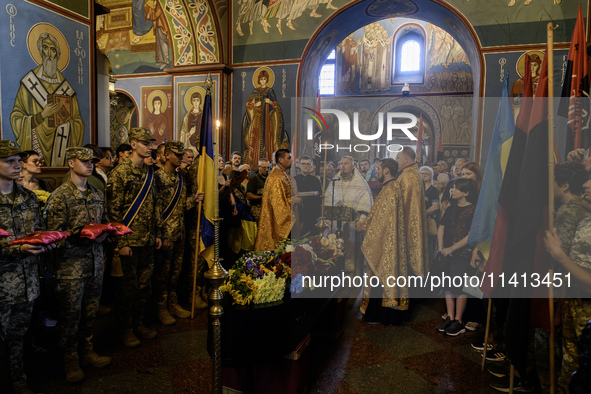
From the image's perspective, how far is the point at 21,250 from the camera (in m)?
2.86

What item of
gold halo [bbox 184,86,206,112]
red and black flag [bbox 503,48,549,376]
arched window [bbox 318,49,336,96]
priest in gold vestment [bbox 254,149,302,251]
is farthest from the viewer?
arched window [bbox 318,49,336,96]

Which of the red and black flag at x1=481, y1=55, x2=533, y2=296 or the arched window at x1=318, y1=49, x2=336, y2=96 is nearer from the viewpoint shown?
the red and black flag at x1=481, y1=55, x2=533, y2=296

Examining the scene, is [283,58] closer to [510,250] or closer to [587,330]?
[510,250]

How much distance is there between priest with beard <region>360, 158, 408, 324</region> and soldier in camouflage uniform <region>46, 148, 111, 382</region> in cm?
309

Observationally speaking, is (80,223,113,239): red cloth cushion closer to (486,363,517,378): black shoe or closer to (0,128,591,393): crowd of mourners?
(0,128,591,393): crowd of mourners

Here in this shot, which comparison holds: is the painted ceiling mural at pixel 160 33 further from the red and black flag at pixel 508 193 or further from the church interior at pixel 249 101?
the red and black flag at pixel 508 193

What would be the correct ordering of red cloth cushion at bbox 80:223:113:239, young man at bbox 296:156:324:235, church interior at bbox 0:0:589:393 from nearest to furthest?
red cloth cushion at bbox 80:223:113:239
church interior at bbox 0:0:589:393
young man at bbox 296:156:324:235

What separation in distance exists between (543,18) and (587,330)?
26.6 ft

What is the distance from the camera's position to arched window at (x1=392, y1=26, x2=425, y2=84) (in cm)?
1938

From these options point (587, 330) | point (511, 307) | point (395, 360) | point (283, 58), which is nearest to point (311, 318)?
point (395, 360)

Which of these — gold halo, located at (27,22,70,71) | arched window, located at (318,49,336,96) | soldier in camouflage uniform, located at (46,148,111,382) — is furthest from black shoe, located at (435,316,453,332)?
arched window, located at (318,49,336,96)

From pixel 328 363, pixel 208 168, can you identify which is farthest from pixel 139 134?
pixel 328 363

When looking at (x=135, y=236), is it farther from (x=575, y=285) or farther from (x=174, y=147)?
(x=575, y=285)

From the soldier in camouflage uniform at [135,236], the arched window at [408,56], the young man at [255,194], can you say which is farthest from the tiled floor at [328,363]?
the arched window at [408,56]
